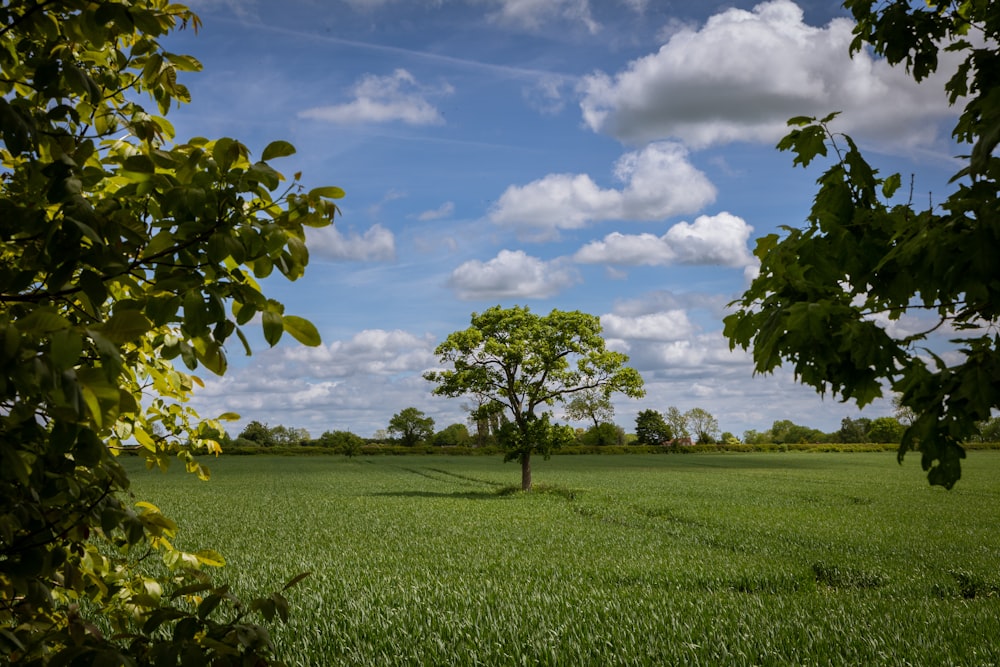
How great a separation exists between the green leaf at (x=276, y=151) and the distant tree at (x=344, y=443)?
279ft

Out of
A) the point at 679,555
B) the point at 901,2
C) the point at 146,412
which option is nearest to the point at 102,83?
the point at 146,412

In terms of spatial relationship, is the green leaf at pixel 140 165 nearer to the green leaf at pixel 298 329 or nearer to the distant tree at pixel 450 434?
the green leaf at pixel 298 329

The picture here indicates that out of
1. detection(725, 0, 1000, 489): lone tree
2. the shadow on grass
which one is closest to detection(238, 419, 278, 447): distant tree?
the shadow on grass

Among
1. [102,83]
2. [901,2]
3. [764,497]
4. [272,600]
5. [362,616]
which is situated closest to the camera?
[272,600]

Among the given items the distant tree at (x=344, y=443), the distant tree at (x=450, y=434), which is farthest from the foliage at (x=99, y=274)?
the distant tree at (x=450, y=434)

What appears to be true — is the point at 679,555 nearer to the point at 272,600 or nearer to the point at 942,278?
the point at 942,278

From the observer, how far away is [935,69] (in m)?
4.49

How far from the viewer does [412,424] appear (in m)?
116

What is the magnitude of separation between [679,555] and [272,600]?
39.8ft

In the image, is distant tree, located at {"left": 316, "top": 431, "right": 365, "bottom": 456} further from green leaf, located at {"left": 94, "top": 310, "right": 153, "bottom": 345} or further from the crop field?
green leaf, located at {"left": 94, "top": 310, "right": 153, "bottom": 345}

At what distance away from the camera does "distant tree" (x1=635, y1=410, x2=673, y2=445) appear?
375ft

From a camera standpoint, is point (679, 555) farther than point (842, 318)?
Yes

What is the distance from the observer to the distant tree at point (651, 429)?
375 ft

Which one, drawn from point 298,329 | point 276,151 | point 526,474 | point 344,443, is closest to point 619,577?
point 298,329
